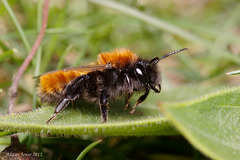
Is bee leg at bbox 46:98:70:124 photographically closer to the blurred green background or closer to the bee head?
the blurred green background

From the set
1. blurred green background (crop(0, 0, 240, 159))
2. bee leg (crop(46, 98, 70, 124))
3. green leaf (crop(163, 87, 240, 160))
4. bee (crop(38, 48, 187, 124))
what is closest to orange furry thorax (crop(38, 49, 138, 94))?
bee (crop(38, 48, 187, 124))

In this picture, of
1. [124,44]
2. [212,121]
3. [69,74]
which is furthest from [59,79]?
[124,44]

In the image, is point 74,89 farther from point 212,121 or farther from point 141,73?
point 212,121

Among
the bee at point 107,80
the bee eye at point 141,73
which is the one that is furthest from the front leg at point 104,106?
the bee eye at point 141,73

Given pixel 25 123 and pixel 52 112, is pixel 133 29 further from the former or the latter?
pixel 25 123

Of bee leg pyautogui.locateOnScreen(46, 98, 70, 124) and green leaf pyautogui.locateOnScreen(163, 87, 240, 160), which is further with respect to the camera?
bee leg pyautogui.locateOnScreen(46, 98, 70, 124)

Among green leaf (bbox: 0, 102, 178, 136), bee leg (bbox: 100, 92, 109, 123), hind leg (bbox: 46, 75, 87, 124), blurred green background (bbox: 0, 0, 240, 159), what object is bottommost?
green leaf (bbox: 0, 102, 178, 136)
